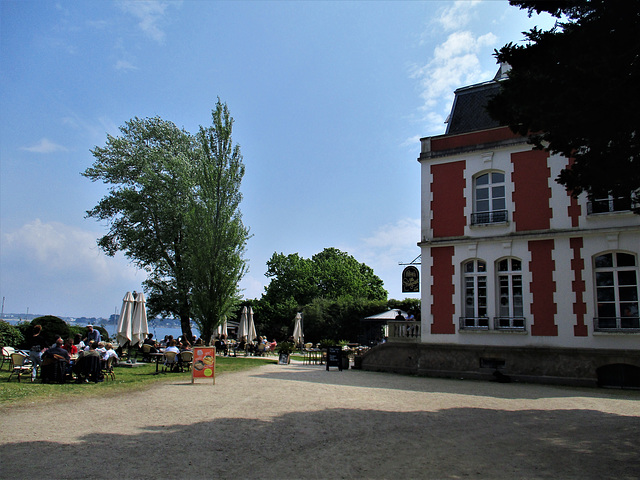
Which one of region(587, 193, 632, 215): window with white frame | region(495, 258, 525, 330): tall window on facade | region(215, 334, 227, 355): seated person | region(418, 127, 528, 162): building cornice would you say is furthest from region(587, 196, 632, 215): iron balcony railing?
region(215, 334, 227, 355): seated person

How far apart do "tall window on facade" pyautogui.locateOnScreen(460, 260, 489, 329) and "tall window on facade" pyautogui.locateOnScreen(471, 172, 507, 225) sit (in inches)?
67.1

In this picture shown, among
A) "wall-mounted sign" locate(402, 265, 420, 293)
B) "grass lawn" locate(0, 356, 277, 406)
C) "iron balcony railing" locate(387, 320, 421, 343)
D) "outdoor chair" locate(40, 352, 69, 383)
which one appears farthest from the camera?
"wall-mounted sign" locate(402, 265, 420, 293)

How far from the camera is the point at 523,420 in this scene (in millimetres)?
9078

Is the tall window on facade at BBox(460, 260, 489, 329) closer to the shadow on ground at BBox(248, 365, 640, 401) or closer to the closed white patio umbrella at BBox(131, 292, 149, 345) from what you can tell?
the shadow on ground at BBox(248, 365, 640, 401)

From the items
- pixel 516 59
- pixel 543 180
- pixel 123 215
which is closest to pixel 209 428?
pixel 516 59

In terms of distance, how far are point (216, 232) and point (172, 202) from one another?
25.9ft

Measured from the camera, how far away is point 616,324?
15336 millimetres

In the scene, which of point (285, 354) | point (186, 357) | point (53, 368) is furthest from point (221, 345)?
point (53, 368)

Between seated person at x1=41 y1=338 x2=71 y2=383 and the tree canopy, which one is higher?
the tree canopy

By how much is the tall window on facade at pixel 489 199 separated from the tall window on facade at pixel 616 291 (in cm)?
369

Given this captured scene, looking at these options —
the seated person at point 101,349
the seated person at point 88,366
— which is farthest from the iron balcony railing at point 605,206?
the seated person at point 101,349

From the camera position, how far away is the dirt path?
5715mm

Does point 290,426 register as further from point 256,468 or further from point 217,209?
point 217,209

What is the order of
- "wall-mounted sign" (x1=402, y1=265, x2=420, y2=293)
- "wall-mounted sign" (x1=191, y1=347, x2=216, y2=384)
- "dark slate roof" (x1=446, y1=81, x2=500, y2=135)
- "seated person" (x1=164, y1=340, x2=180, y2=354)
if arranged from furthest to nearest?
1. "wall-mounted sign" (x1=402, y1=265, x2=420, y2=293)
2. "dark slate roof" (x1=446, y1=81, x2=500, y2=135)
3. "seated person" (x1=164, y1=340, x2=180, y2=354)
4. "wall-mounted sign" (x1=191, y1=347, x2=216, y2=384)
